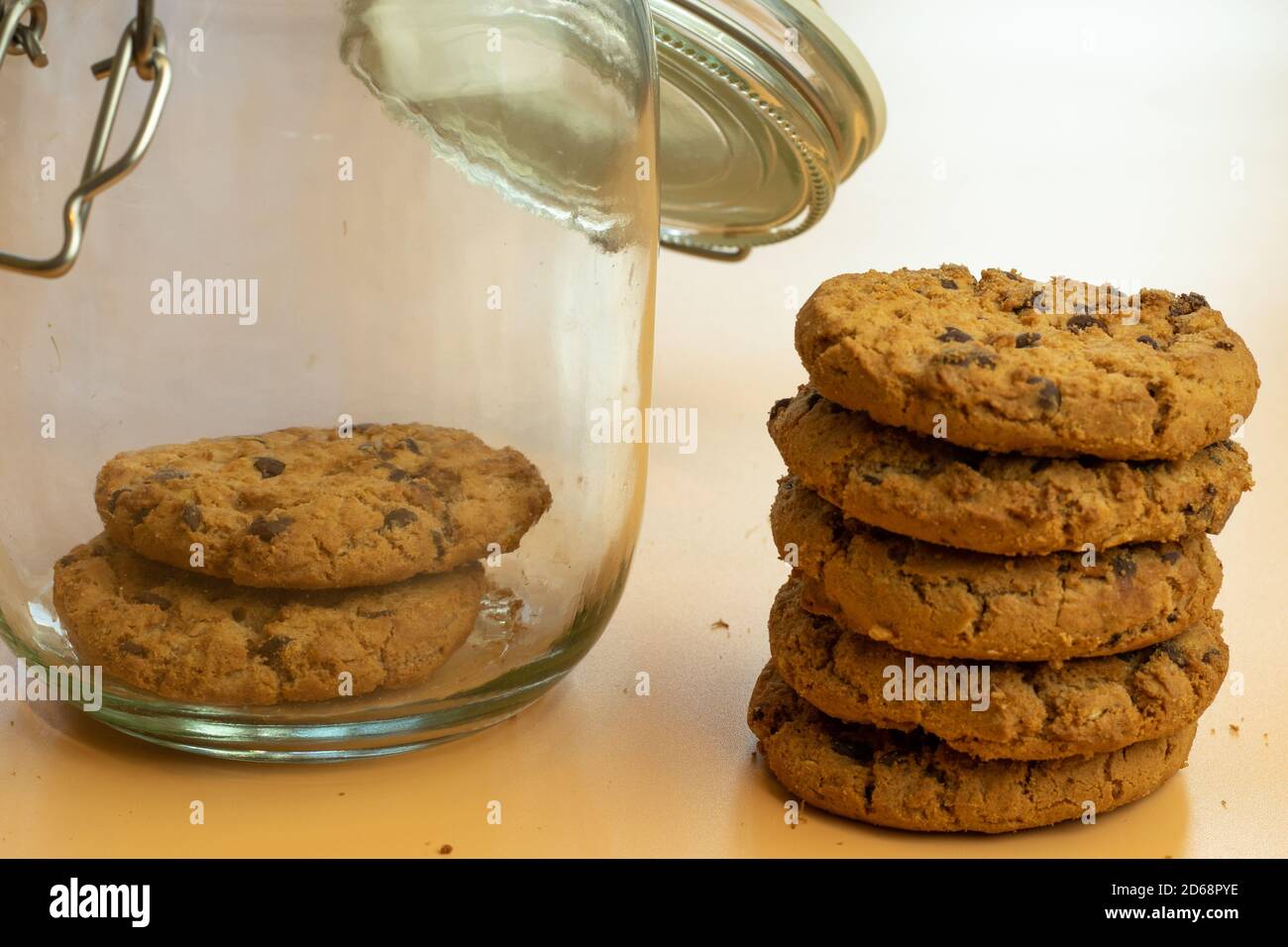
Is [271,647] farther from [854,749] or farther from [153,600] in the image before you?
[854,749]

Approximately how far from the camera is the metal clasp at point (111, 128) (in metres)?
0.93

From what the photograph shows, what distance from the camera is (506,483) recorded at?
1.19 metres

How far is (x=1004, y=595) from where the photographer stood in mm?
997

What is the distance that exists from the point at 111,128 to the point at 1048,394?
1.90 ft

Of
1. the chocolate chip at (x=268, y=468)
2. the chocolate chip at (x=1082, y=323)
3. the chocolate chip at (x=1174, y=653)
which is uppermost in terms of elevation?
the chocolate chip at (x=1082, y=323)

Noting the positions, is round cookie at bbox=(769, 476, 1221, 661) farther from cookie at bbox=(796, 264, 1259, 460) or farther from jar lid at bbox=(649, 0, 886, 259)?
jar lid at bbox=(649, 0, 886, 259)

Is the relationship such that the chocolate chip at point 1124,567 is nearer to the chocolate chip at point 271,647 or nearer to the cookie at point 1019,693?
the cookie at point 1019,693

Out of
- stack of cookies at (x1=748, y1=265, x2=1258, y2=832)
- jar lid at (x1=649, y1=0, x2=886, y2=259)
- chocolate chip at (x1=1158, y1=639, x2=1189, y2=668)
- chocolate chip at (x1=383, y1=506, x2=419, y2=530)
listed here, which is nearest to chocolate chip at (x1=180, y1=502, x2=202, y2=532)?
chocolate chip at (x1=383, y1=506, x2=419, y2=530)

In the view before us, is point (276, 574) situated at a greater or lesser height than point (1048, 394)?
lesser

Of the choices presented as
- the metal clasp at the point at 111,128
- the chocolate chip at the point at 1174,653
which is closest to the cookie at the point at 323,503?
the metal clasp at the point at 111,128

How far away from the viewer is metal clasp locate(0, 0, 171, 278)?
0.93m

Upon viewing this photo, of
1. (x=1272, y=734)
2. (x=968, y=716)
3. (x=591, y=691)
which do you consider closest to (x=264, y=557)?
(x=591, y=691)

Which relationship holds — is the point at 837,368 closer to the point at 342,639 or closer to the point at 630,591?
the point at 342,639

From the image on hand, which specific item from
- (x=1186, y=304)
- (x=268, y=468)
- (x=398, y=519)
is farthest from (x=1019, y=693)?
(x=268, y=468)
